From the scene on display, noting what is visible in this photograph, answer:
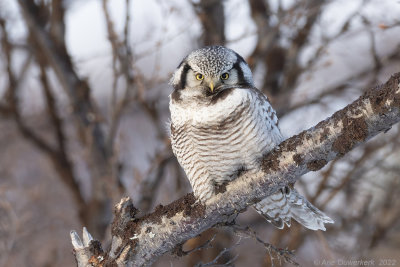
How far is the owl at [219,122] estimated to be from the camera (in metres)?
2.57

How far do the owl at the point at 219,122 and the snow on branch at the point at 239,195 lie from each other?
11 cm

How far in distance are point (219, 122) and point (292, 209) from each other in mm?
1026

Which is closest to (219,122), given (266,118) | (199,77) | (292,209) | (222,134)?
(222,134)

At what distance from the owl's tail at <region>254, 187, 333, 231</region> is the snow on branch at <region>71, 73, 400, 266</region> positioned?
44cm

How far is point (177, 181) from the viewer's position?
573 centimetres

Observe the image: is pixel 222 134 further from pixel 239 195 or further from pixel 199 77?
pixel 199 77

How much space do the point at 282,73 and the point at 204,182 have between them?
3.47m

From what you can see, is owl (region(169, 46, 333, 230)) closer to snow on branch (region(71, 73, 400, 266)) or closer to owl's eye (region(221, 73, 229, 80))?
owl's eye (region(221, 73, 229, 80))

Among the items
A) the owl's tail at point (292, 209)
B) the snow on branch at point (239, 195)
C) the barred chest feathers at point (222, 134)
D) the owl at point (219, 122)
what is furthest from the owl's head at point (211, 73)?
the owl's tail at point (292, 209)

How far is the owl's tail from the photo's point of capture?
3.07m

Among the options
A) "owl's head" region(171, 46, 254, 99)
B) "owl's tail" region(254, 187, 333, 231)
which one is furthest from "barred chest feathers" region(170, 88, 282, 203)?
"owl's tail" region(254, 187, 333, 231)

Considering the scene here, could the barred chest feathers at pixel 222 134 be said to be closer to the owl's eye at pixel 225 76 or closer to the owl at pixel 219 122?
the owl at pixel 219 122

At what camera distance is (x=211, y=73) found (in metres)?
2.78

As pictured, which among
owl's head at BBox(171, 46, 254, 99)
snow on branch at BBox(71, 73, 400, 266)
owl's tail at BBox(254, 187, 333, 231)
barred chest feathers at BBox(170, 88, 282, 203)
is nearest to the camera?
snow on branch at BBox(71, 73, 400, 266)
